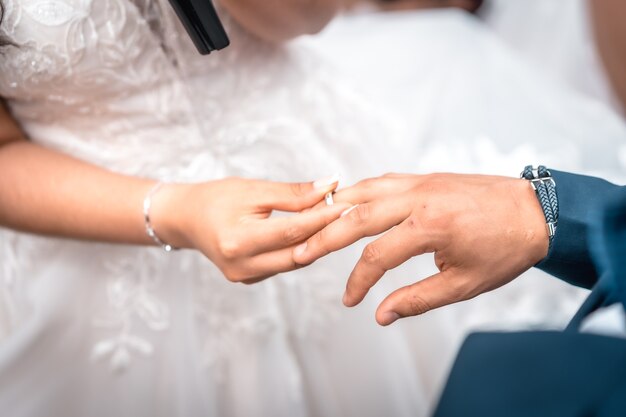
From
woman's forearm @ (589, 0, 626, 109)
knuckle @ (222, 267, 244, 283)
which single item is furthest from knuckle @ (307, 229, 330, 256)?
woman's forearm @ (589, 0, 626, 109)

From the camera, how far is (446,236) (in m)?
0.56

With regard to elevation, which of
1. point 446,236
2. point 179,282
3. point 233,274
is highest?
point 446,236

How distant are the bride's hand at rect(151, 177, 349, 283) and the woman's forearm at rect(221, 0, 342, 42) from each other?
256 millimetres

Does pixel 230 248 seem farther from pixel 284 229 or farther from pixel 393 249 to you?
pixel 393 249

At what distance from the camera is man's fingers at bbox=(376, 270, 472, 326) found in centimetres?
57

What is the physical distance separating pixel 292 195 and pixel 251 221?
0.06 m

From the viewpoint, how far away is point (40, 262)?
0.86 meters

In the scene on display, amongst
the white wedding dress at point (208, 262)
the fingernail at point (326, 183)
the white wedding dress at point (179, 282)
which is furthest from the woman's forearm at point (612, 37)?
the fingernail at point (326, 183)

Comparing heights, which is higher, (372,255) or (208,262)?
(372,255)

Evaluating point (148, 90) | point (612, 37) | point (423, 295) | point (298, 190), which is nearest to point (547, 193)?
point (423, 295)

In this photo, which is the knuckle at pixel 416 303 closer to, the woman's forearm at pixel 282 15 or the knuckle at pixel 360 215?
the knuckle at pixel 360 215

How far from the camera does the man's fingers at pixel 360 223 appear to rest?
0.58m

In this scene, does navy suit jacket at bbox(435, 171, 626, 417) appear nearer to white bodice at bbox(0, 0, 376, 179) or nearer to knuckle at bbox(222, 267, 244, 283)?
knuckle at bbox(222, 267, 244, 283)

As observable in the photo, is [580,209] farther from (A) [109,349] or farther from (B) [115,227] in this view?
(A) [109,349]
